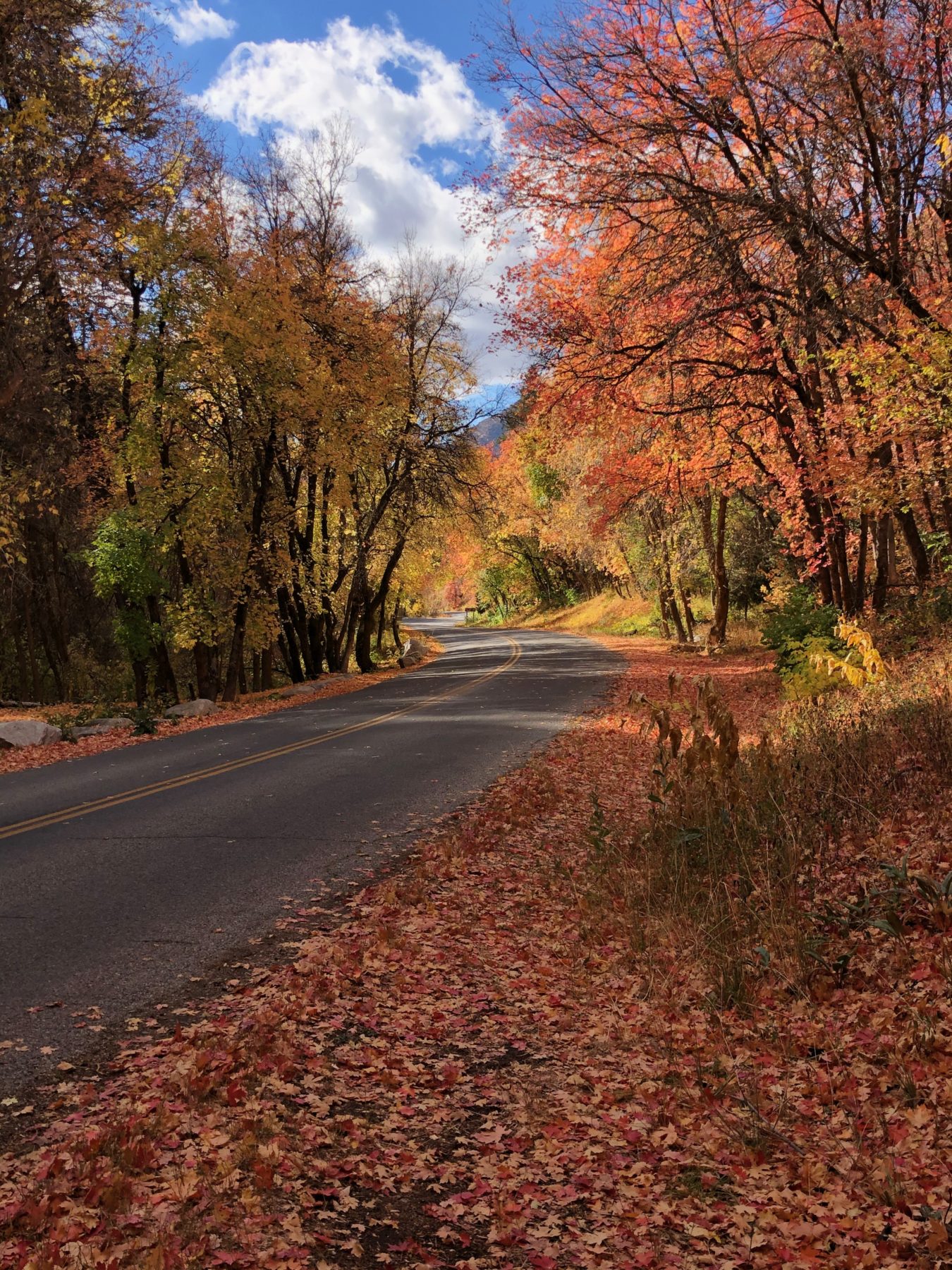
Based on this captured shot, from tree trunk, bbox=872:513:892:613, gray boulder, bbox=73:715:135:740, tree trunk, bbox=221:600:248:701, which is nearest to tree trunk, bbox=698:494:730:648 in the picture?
tree trunk, bbox=872:513:892:613

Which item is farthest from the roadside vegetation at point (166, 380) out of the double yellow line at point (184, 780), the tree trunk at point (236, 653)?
the double yellow line at point (184, 780)

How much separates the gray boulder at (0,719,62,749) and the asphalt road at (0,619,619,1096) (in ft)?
6.89

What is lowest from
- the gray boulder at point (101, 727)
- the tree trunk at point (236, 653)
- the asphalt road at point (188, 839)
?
the asphalt road at point (188, 839)

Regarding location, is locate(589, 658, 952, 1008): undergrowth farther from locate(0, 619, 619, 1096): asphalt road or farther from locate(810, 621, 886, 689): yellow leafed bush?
locate(0, 619, 619, 1096): asphalt road

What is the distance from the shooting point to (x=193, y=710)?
61.7ft

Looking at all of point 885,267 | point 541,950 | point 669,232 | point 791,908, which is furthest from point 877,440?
point 541,950

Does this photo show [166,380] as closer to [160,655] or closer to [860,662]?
[160,655]

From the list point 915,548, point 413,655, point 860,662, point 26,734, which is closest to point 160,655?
point 26,734

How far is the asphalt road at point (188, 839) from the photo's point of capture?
17.1ft

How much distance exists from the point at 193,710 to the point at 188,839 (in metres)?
11.1

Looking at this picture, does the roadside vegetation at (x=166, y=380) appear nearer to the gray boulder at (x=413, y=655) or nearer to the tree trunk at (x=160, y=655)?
the tree trunk at (x=160, y=655)

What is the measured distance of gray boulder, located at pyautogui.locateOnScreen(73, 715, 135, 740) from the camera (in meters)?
16.0

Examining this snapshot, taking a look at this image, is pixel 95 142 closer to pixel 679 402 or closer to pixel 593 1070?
pixel 679 402

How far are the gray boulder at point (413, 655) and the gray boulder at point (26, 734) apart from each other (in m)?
17.1
